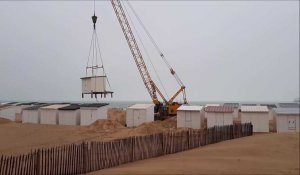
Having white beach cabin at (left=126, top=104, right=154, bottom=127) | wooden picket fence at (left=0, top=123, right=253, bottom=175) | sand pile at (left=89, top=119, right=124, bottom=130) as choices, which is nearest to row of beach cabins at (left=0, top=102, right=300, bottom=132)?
white beach cabin at (left=126, top=104, right=154, bottom=127)

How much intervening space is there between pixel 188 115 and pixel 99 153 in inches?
781

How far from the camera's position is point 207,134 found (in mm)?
22906

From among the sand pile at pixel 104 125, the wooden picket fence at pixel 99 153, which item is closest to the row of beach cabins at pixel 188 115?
the sand pile at pixel 104 125

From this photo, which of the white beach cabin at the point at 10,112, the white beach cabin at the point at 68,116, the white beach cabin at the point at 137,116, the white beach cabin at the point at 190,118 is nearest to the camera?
the white beach cabin at the point at 190,118

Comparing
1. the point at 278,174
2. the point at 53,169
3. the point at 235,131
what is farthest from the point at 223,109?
the point at 53,169

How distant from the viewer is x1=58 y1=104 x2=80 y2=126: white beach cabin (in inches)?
1513

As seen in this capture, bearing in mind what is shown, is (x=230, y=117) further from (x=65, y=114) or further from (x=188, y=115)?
(x=65, y=114)

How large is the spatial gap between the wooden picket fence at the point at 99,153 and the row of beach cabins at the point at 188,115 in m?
9.56

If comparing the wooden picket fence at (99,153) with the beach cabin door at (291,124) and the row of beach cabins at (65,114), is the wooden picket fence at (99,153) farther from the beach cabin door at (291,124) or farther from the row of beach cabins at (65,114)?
the row of beach cabins at (65,114)

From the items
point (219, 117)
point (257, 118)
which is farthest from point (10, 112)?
point (257, 118)

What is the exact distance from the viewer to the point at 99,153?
1622 cm

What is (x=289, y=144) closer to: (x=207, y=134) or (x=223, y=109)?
(x=207, y=134)

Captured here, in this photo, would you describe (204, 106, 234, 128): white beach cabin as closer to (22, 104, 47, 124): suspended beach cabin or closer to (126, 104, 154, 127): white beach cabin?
(126, 104, 154, 127): white beach cabin

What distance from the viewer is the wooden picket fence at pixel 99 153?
1345 centimetres
